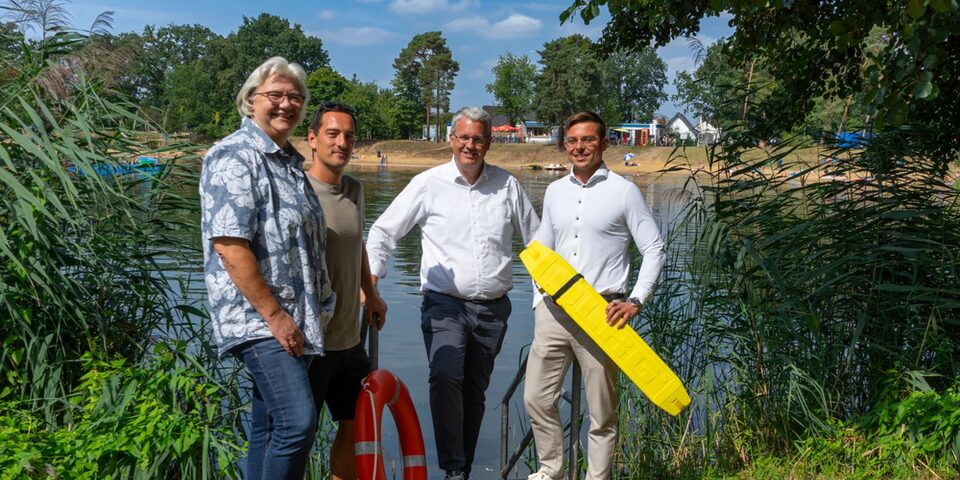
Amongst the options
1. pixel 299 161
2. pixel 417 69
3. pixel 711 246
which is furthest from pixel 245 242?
pixel 417 69

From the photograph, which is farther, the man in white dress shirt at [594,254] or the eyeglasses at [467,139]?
the eyeglasses at [467,139]

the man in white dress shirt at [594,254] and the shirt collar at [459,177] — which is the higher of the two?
the shirt collar at [459,177]

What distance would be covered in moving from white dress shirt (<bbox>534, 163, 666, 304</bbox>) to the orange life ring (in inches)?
35.1

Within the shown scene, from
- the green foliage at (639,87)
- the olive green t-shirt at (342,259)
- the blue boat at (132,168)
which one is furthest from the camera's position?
the green foliage at (639,87)

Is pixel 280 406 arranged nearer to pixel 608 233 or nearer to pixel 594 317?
pixel 594 317

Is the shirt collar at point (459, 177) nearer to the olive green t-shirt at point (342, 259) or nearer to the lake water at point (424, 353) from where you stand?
the olive green t-shirt at point (342, 259)

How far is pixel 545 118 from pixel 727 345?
246 ft

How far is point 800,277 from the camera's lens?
17.5ft

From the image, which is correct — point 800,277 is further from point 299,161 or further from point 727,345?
point 299,161

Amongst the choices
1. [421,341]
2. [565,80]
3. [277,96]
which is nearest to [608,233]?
[277,96]

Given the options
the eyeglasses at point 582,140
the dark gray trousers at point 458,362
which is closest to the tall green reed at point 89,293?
the dark gray trousers at point 458,362

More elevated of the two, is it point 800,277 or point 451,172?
point 451,172

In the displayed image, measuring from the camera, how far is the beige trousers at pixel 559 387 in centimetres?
400

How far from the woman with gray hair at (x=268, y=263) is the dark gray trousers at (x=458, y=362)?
38.8 inches
